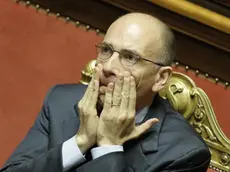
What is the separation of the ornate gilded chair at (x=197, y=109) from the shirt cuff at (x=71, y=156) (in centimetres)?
47

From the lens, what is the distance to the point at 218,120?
2.05m

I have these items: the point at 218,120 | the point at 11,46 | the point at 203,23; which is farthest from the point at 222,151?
the point at 11,46

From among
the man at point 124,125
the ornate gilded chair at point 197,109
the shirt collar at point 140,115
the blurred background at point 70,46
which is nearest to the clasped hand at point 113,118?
the man at point 124,125

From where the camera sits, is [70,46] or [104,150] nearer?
[104,150]

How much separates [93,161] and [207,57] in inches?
31.5

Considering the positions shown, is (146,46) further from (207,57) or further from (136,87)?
(207,57)

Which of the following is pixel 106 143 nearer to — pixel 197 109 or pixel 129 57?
pixel 129 57

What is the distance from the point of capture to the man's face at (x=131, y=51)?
1.48 metres

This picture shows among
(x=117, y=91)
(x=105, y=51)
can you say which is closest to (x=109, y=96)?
(x=117, y=91)

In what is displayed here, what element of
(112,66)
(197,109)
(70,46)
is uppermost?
(112,66)

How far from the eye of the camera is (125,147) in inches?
59.7

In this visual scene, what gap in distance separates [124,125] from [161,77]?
0.66ft

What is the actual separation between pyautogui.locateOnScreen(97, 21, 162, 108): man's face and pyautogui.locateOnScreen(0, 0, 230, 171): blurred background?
0.55m

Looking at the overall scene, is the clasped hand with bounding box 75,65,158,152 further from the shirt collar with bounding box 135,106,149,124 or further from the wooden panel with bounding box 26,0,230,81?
the wooden panel with bounding box 26,0,230,81
